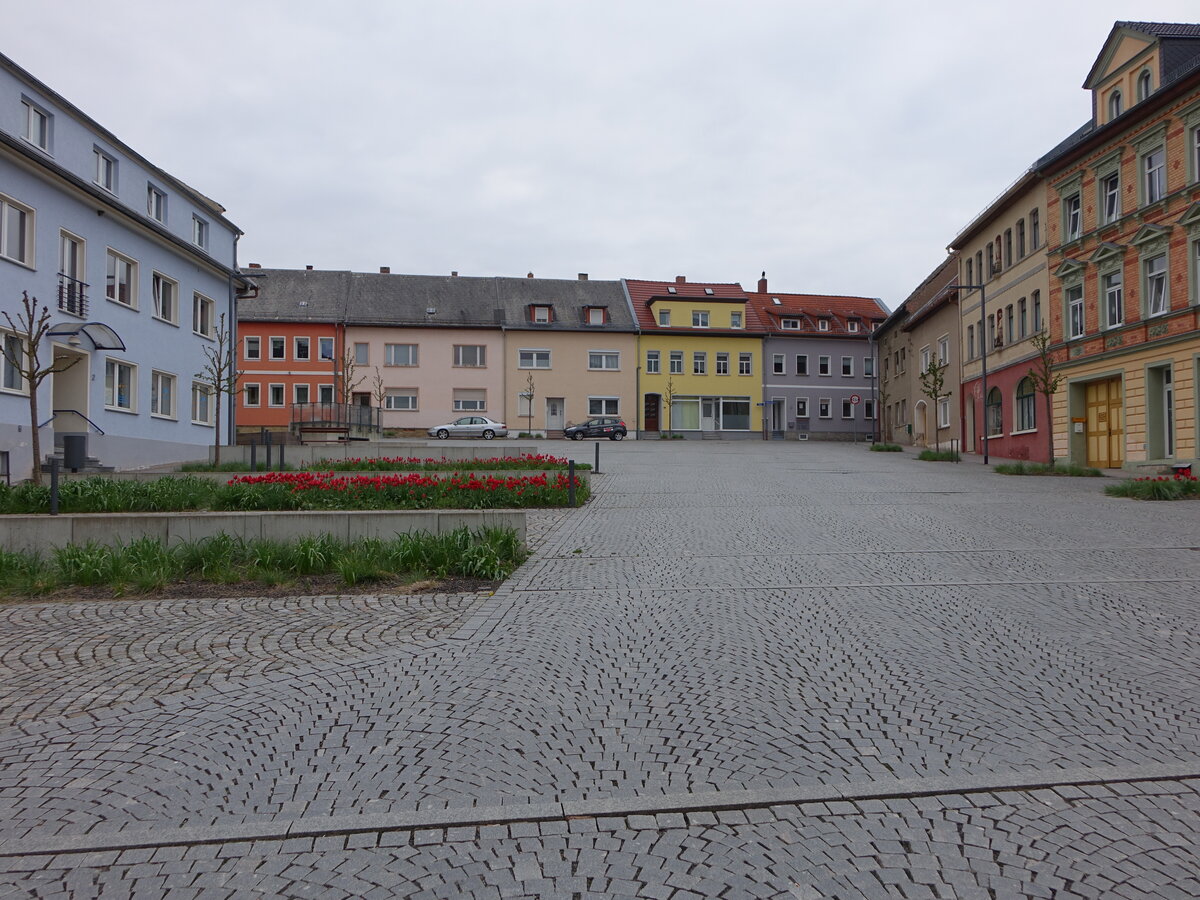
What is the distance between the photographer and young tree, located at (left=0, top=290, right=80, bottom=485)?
17875mm

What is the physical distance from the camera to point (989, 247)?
129 ft

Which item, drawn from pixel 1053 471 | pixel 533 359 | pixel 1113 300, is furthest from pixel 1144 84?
pixel 533 359

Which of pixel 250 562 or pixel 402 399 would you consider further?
pixel 402 399

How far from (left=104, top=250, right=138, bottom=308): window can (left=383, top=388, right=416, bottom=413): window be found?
101 feet

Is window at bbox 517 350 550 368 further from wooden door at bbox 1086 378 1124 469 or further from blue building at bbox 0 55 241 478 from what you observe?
wooden door at bbox 1086 378 1124 469

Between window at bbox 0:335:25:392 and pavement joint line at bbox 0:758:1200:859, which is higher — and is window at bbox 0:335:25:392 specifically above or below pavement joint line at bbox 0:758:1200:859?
above

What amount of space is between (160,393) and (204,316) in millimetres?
4776

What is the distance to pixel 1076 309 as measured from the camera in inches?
1219

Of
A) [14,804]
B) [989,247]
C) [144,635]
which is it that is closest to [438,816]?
[14,804]

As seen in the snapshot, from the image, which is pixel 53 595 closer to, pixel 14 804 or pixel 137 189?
pixel 14 804

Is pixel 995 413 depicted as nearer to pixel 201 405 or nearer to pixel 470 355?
pixel 201 405

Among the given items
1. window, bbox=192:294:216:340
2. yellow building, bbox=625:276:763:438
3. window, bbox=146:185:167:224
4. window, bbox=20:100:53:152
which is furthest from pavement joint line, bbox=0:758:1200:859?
yellow building, bbox=625:276:763:438

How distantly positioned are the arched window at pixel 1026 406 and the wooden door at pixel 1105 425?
2795 mm

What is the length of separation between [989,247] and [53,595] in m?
38.6
